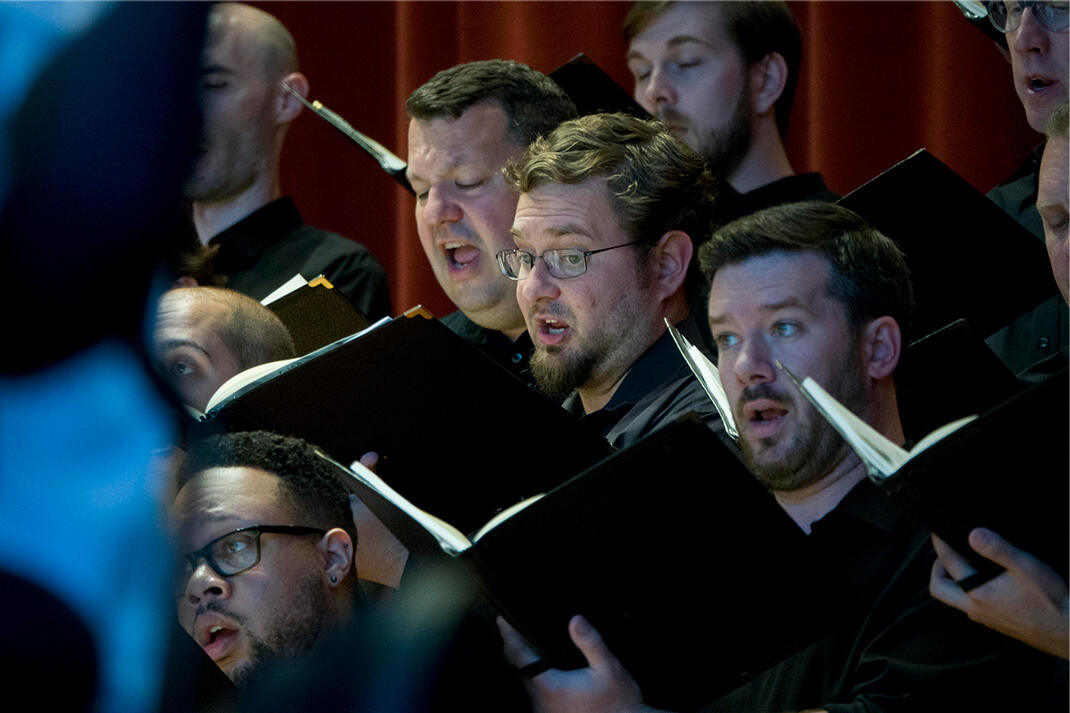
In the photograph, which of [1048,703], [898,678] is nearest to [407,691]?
[898,678]

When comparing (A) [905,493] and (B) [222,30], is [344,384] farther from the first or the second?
(B) [222,30]

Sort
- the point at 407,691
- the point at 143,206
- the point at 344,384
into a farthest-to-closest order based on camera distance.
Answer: the point at 344,384 → the point at 407,691 → the point at 143,206

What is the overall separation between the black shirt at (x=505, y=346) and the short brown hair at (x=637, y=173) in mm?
367

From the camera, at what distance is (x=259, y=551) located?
186 centimetres

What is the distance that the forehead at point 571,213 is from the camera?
6.85 ft

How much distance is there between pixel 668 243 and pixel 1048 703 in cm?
99

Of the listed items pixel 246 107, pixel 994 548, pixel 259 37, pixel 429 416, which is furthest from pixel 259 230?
pixel 994 548

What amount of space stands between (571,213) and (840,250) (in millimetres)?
514

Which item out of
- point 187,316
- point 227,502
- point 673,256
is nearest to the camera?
point 227,502

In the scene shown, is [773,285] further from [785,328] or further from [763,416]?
[763,416]

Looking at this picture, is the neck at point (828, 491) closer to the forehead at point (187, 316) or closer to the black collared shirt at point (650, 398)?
the black collared shirt at point (650, 398)

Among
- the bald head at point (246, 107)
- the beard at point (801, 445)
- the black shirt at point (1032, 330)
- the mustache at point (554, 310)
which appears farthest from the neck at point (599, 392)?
the bald head at point (246, 107)

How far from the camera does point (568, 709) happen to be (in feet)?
4.34

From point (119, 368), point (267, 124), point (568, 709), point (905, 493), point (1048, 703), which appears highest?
point (267, 124)
